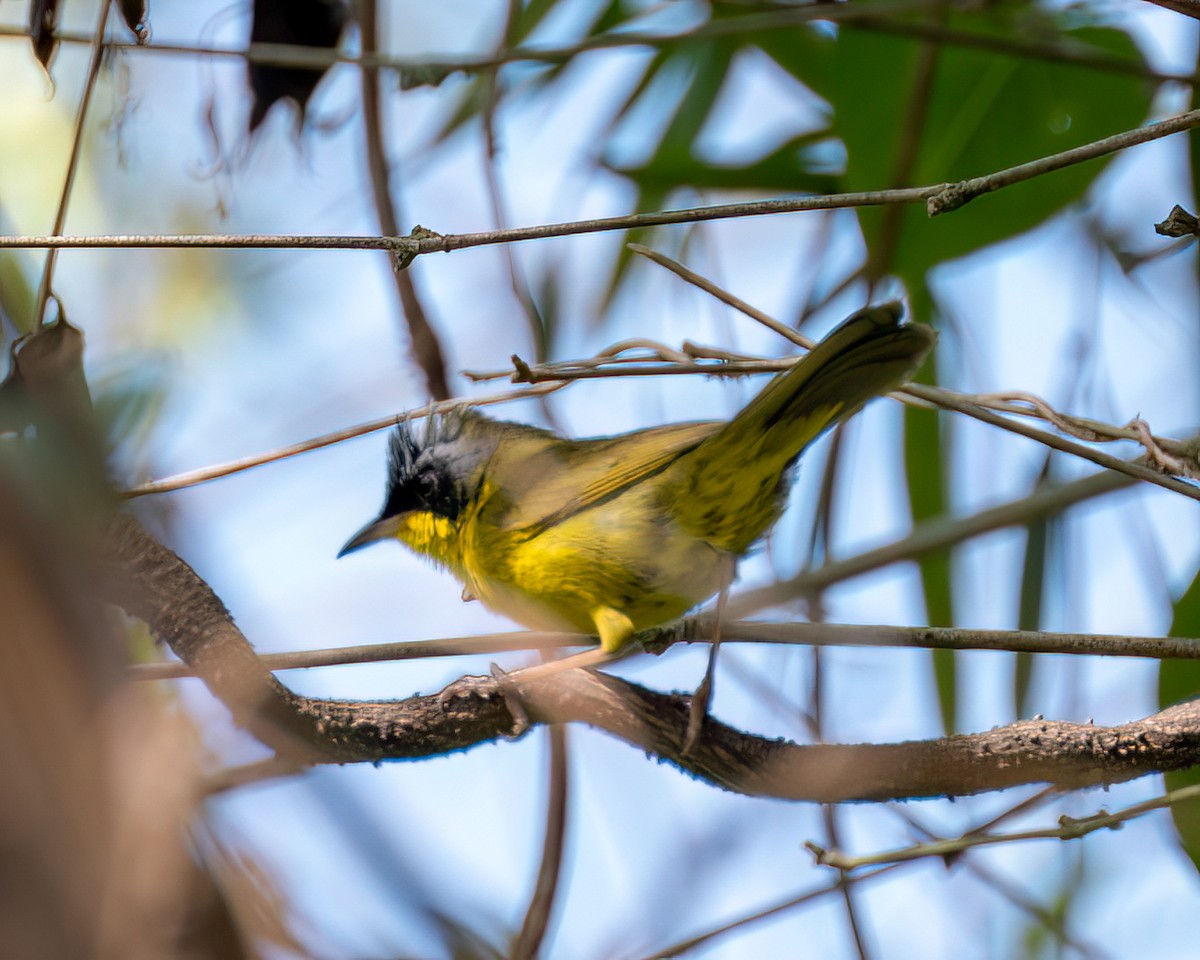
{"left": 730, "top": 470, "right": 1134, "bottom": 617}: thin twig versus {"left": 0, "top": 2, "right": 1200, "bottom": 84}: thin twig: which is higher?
{"left": 0, "top": 2, "right": 1200, "bottom": 84}: thin twig

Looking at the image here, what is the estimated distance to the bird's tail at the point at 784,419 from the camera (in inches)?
80.6

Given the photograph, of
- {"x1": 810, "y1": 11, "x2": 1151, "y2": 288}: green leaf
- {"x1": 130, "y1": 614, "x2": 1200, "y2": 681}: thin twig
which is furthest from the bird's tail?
{"x1": 810, "y1": 11, "x2": 1151, "y2": 288}: green leaf

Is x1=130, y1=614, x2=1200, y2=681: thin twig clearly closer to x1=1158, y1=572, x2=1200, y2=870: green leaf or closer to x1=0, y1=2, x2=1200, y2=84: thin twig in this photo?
x1=1158, y1=572, x2=1200, y2=870: green leaf

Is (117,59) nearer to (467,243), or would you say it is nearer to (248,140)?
(248,140)

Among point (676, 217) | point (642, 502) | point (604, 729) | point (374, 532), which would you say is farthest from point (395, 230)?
point (676, 217)

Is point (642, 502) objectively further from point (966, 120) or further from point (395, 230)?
point (966, 120)

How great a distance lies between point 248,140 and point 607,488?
1078 millimetres

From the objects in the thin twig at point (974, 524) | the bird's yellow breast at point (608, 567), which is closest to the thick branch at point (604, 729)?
the bird's yellow breast at point (608, 567)

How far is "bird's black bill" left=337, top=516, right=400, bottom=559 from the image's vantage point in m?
2.90

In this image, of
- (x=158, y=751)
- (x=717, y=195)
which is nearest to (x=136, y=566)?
(x=158, y=751)

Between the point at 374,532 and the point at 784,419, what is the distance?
1.12 meters

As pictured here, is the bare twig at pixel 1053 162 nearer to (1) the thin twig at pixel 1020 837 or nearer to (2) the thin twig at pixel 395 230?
(1) the thin twig at pixel 1020 837

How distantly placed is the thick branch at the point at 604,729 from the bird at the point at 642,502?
51 centimetres

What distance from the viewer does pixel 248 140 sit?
103 inches
